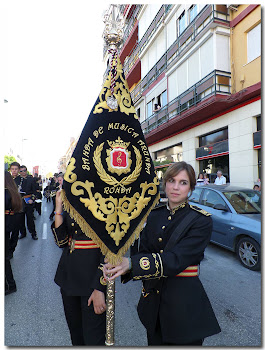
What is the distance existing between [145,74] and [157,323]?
20.2 m

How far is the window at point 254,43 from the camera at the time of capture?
9.85m

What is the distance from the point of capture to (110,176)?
5.64 ft

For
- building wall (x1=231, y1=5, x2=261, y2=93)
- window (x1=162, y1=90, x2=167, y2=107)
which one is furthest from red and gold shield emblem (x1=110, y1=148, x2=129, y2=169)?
window (x1=162, y1=90, x2=167, y2=107)

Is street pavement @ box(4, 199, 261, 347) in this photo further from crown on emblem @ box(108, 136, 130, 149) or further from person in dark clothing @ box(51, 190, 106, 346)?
crown on emblem @ box(108, 136, 130, 149)

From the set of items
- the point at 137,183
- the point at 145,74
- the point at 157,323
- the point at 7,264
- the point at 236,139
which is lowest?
the point at 7,264

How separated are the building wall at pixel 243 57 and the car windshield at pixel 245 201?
642 cm

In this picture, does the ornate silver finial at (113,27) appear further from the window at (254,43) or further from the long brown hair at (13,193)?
the window at (254,43)

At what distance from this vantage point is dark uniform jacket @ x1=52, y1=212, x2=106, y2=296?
1980 millimetres

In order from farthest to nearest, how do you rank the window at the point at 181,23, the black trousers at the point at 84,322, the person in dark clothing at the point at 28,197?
the window at the point at 181,23, the person in dark clothing at the point at 28,197, the black trousers at the point at 84,322

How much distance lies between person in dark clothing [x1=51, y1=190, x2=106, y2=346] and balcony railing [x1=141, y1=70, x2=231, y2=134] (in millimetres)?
10797

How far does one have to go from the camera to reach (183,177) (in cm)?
174

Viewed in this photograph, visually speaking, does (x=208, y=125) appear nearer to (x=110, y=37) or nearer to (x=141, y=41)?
(x=141, y=41)

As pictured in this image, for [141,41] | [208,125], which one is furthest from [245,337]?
[141,41]

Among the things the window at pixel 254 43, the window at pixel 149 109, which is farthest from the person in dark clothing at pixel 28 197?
the window at pixel 149 109
